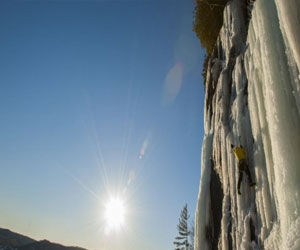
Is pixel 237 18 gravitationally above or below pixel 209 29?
below

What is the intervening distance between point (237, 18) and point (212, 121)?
336 centimetres

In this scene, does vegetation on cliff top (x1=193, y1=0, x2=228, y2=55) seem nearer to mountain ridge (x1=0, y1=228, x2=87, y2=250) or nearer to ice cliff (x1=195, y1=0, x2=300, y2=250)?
ice cliff (x1=195, y1=0, x2=300, y2=250)

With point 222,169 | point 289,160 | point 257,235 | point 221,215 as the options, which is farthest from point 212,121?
point 289,160

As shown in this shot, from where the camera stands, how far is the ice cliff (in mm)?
3096

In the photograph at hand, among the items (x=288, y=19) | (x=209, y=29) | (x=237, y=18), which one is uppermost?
(x=209, y=29)

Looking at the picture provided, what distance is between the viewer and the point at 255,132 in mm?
4629

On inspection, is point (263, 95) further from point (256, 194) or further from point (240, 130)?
point (256, 194)

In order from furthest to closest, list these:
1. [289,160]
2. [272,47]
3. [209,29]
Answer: [209,29] < [272,47] < [289,160]

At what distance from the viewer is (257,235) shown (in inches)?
164

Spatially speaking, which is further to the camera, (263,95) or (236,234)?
(236,234)

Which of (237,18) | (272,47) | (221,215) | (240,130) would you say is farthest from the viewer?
(237,18)

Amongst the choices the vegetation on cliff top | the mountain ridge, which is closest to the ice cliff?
the vegetation on cliff top

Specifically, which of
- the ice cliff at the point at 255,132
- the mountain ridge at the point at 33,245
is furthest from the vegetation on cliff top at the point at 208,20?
the mountain ridge at the point at 33,245

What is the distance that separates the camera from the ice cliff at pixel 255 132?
310 cm
